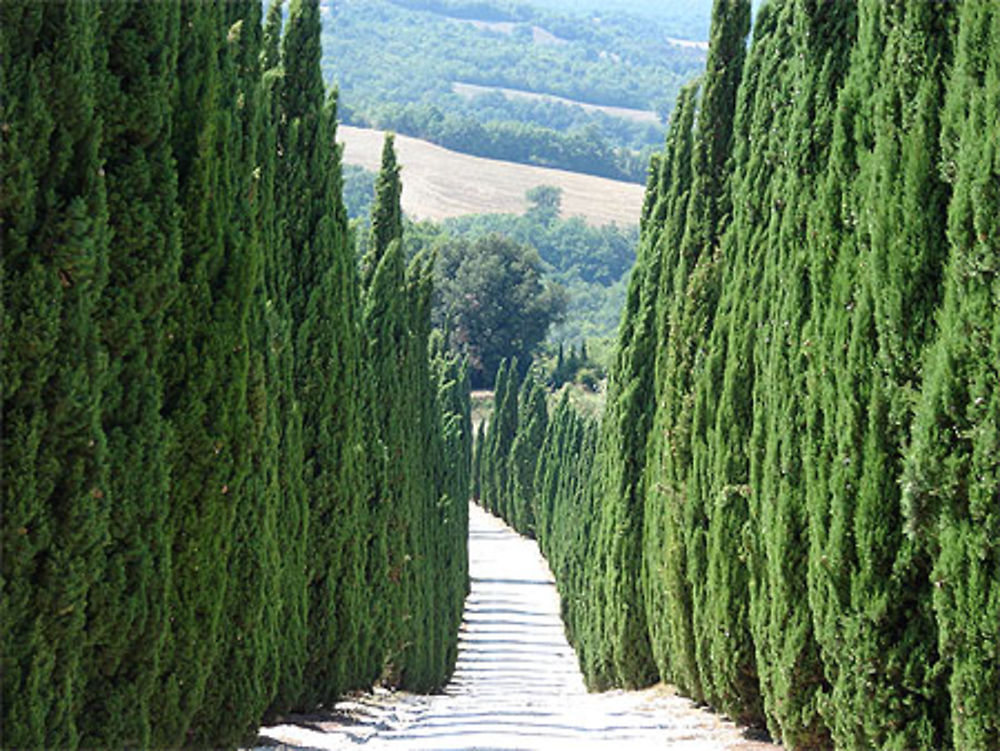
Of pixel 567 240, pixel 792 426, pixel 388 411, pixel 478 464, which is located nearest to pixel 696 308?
pixel 792 426

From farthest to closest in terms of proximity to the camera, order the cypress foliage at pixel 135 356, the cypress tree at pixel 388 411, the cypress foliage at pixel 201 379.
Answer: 1. the cypress tree at pixel 388 411
2. the cypress foliage at pixel 201 379
3. the cypress foliage at pixel 135 356

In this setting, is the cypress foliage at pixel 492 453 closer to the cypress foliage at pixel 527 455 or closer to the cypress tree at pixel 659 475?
the cypress foliage at pixel 527 455

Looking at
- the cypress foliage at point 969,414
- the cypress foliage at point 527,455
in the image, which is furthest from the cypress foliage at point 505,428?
the cypress foliage at point 969,414

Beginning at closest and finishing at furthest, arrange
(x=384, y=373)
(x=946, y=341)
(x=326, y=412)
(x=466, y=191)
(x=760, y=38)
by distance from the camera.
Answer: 1. (x=946, y=341)
2. (x=760, y=38)
3. (x=326, y=412)
4. (x=384, y=373)
5. (x=466, y=191)

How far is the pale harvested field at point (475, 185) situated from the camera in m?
125

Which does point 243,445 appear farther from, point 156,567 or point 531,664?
point 531,664

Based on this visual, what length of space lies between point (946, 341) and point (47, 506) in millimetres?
3944

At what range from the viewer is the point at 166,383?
7.46 meters

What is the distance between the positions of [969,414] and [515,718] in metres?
7.23

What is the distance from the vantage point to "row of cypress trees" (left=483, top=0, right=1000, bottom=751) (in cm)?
626

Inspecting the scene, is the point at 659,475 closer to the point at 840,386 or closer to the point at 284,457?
the point at 284,457

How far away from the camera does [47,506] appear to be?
19.0 ft

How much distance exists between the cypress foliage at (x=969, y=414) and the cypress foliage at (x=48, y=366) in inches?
146

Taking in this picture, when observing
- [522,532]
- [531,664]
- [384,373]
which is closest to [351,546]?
[384,373]
